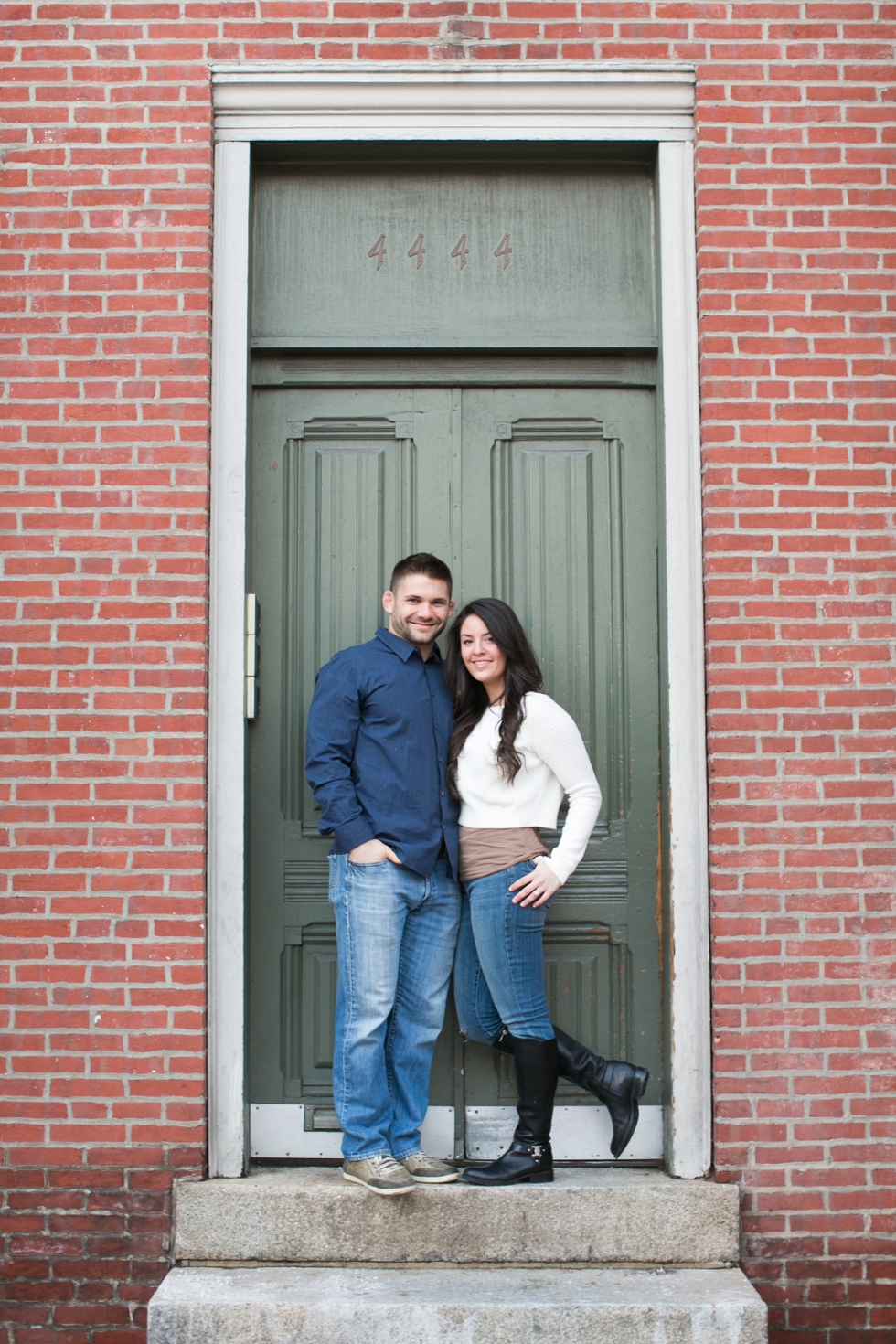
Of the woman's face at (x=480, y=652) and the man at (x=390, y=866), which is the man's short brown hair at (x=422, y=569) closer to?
the man at (x=390, y=866)

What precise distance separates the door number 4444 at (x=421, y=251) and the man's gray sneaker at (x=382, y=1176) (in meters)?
3.24

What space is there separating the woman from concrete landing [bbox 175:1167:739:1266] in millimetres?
125

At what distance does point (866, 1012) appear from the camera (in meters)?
3.76

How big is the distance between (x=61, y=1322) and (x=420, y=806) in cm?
215

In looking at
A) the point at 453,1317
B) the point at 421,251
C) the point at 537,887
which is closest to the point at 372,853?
the point at 537,887

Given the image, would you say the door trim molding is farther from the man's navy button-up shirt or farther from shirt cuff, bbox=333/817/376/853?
shirt cuff, bbox=333/817/376/853

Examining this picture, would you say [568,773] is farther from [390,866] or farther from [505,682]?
[390,866]

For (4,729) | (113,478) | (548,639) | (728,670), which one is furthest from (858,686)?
(4,729)

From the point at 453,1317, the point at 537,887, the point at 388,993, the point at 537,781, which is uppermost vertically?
the point at 537,781

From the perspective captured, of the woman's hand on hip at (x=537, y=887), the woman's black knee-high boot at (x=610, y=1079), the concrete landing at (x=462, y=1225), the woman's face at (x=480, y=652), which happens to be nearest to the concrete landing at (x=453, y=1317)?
the concrete landing at (x=462, y=1225)

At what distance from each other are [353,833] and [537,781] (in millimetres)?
658

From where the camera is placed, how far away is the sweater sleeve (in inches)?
144

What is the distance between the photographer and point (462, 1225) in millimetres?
3656

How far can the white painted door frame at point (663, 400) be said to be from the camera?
3.85 metres
